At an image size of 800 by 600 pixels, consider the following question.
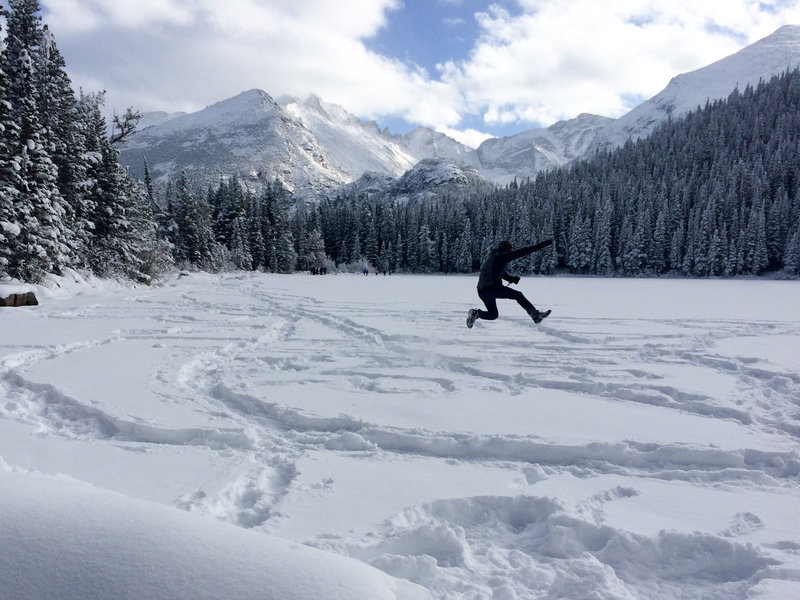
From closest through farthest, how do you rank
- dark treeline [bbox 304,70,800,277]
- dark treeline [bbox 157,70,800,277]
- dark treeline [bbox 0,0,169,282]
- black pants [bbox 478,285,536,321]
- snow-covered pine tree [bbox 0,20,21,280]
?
black pants [bbox 478,285,536,321]
snow-covered pine tree [bbox 0,20,21,280]
dark treeline [bbox 0,0,169,282]
dark treeline [bbox 157,70,800,277]
dark treeline [bbox 304,70,800,277]

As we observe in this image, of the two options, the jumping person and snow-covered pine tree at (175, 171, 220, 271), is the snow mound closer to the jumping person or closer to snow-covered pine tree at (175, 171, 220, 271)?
the jumping person

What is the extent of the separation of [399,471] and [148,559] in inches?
80.4

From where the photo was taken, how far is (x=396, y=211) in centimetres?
9119

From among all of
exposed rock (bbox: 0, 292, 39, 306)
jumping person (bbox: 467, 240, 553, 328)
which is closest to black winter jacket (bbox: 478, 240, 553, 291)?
jumping person (bbox: 467, 240, 553, 328)

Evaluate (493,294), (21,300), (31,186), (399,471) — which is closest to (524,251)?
(493,294)

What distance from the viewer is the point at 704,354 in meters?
7.59

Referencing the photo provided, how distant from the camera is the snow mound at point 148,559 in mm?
1642

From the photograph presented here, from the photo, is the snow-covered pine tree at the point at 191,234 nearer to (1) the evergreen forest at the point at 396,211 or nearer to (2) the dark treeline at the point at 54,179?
(1) the evergreen forest at the point at 396,211

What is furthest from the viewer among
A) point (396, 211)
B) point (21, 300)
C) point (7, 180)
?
point (396, 211)

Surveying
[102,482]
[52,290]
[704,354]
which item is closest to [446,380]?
[102,482]

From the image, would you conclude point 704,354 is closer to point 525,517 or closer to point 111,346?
point 525,517

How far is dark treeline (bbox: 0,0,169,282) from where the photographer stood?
17.0m

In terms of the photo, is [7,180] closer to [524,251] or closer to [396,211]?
[524,251]

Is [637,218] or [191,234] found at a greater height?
[637,218]
